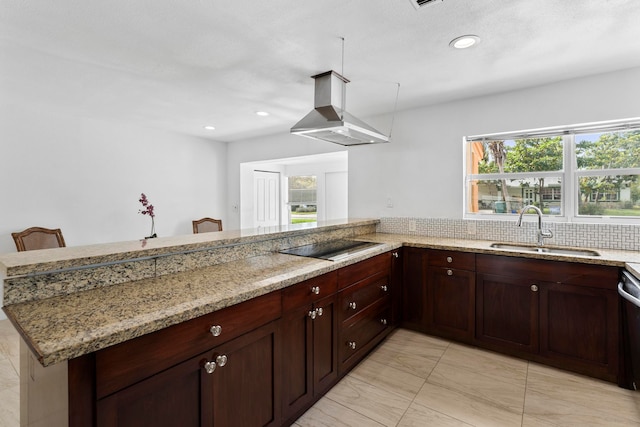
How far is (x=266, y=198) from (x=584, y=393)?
16.0ft

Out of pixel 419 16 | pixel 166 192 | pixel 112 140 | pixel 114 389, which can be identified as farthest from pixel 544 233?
pixel 112 140

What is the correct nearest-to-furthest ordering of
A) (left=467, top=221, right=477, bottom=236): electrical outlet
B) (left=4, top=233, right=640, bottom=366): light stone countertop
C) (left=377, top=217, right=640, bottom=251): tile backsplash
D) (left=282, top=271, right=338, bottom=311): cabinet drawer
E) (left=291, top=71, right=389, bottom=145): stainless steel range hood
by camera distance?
(left=4, top=233, right=640, bottom=366): light stone countertop → (left=282, top=271, right=338, bottom=311): cabinet drawer → (left=291, top=71, right=389, bottom=145): stainless steel range hood → (left=377, top=217, right=640, bottom=251): tile backsplash → (left=467, top=221, right=477, bottom=236): electrical outlet

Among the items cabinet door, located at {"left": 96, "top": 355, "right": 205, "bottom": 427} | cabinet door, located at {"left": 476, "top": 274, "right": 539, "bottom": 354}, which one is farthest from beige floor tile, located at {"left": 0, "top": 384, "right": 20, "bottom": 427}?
cabinet door, located at {"left": 476, "top": 274, "right": 539, "bottom": 354}

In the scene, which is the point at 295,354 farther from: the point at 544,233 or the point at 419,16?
the point at 544,233

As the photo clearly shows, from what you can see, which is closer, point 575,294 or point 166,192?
point 575,294

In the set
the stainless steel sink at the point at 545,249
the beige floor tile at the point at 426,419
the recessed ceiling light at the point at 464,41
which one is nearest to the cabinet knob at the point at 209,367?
the beige floor tile at the point at 426,419

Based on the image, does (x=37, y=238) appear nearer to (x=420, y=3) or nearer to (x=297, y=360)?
(x=297, y=360)

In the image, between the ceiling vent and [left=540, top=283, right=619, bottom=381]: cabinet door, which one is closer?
the ceiling vent

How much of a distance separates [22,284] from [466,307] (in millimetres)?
2828

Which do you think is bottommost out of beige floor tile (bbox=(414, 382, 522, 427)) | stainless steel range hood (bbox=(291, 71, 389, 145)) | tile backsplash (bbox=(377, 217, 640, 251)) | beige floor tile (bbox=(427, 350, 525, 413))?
beige floor tile (bbox=(414, 382, 522, 427))

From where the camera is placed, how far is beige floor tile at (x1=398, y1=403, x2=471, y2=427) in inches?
68.7

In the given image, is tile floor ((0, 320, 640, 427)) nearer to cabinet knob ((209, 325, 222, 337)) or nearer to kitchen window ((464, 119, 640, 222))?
cabinet knob ((209, 325, 222, 337))

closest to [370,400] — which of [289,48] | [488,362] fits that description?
[488,362]

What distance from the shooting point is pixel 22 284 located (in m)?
1.16
